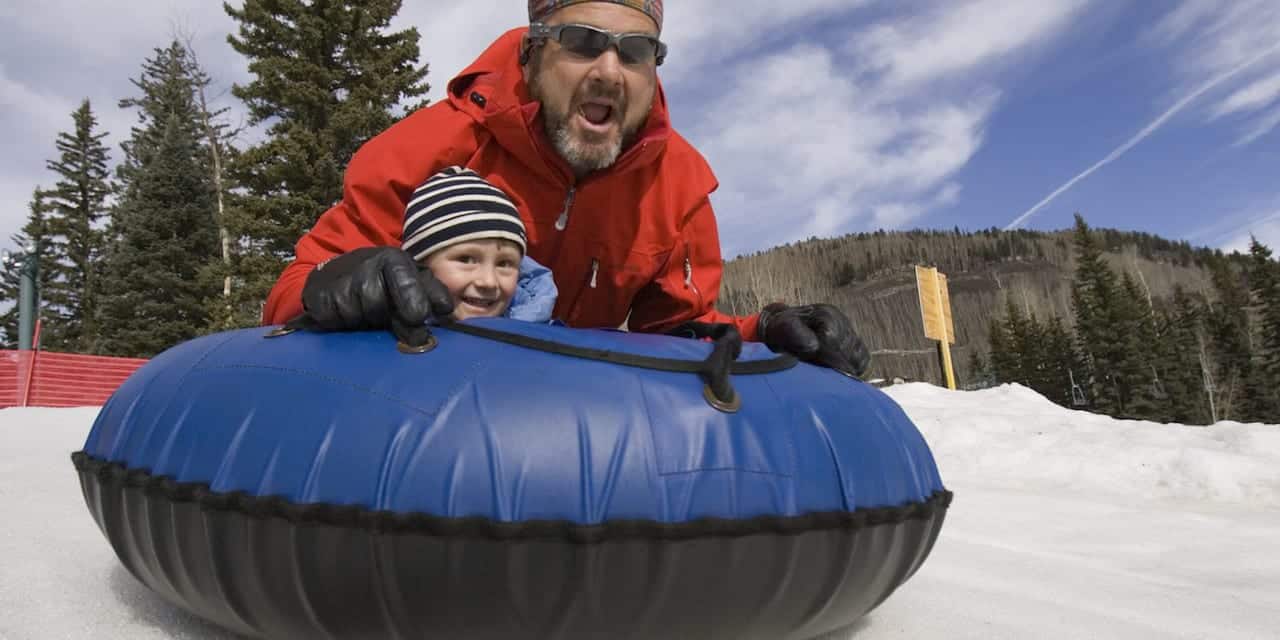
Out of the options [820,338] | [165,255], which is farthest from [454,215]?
[165,255]

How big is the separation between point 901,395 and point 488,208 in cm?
717

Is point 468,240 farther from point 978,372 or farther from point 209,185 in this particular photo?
point 978,372

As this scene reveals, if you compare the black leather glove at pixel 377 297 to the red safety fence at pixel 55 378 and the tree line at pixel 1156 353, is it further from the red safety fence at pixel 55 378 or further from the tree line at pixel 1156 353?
the tree line at pixel 1156 353

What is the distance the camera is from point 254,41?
16391 mm

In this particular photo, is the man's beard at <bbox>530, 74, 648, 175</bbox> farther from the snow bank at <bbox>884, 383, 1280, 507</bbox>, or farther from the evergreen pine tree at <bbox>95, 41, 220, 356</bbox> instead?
the evergreen pine tree at <bbox>95, 41, 220, 356</bbox>

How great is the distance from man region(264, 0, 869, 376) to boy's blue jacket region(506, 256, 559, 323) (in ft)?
0.61

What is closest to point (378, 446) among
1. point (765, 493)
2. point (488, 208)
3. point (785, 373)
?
point (765, 493)

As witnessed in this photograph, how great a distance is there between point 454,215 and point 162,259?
26.0m

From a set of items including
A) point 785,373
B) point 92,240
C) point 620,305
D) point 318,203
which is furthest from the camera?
point 92,240

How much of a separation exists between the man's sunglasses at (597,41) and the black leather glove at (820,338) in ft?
2.90

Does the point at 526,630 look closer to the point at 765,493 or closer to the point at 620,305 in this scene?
the point at 765,493

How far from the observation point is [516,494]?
1026mm

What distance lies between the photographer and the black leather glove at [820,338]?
5.31 feet

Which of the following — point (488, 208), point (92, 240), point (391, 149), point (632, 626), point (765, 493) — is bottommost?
point (632, 626)
